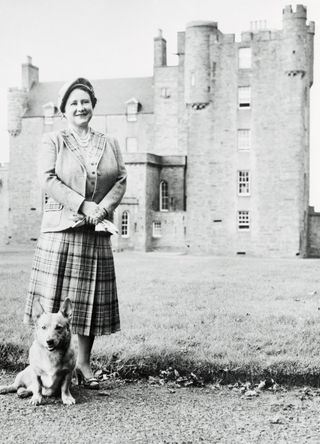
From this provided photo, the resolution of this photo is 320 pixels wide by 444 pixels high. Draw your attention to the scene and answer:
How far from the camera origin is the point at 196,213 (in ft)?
136

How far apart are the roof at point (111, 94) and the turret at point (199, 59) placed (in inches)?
472

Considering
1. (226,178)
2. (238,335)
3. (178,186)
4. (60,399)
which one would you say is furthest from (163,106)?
(60,399)

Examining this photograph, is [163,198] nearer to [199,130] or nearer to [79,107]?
[199,130]

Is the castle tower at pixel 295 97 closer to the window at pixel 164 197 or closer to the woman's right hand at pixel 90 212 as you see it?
the window at pixel 164 197

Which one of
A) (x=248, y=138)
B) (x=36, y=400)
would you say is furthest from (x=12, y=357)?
(x=248, y=138)

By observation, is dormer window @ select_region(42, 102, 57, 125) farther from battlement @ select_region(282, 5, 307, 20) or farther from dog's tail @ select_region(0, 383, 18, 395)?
dog's tail @ select_region(0, 383, 18, 395)

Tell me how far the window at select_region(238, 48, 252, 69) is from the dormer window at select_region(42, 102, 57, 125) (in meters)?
20.2

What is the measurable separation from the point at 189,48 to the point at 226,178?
28.1 ft

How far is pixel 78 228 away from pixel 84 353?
1342mm

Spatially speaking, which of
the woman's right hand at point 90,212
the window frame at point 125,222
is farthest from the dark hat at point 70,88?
the window frame at point 125,222

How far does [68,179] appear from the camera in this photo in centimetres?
673

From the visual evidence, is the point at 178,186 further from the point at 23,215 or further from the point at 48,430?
the point at 48,430

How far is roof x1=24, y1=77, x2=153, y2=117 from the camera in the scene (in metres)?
54.0

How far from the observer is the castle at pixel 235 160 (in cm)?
3959
